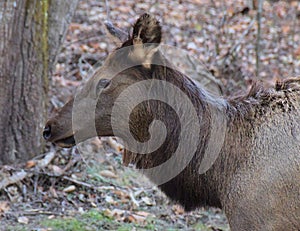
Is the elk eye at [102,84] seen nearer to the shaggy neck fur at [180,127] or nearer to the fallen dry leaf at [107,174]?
the shaggy neck fur at [180,127]

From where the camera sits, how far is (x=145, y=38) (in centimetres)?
452

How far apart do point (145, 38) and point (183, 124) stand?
0.77 meters

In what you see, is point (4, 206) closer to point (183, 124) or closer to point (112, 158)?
point (112, 158)

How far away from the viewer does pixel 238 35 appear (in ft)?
38.1

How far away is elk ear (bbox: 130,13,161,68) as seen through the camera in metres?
4.46

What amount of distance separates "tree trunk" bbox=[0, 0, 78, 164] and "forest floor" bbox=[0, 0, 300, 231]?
0.29 m

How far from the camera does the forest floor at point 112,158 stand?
6.56 metres

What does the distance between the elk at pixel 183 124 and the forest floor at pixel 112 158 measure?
31 cm

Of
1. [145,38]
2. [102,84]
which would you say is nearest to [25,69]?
[102,84]

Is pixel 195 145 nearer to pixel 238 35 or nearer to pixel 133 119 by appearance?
pixel 133 119

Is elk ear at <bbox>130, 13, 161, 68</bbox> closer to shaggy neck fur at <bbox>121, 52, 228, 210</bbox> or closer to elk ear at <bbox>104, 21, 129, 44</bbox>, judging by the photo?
shaggy neck fur at <bbox>121, 52, 228, 210</bbox>

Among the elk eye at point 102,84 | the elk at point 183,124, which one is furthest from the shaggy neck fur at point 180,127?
the elk eye at point 102,84

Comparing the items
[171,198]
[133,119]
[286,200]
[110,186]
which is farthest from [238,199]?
[110,186]

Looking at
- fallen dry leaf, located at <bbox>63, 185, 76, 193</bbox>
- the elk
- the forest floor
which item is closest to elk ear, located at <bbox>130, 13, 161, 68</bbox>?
the elk
